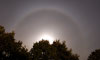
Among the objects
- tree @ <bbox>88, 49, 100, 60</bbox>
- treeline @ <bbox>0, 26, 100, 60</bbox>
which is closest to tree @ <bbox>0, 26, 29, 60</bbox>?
treeline @ <bbox>0, 26, 100, 60</bbox>

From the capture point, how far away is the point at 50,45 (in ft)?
164

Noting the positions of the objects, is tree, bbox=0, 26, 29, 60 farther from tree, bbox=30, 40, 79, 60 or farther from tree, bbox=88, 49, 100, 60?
tree, bbox=88, 49, 100, 60

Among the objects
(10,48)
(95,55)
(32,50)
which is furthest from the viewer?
(95,55)

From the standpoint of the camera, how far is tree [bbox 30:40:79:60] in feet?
153

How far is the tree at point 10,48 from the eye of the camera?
43.7m

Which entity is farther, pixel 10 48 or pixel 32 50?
pixel 32 50

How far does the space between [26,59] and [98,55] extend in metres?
30.1

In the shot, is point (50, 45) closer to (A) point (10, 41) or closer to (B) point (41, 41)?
(B) point (41, 41)

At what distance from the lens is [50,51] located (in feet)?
157

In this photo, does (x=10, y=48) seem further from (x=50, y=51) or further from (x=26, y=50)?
(x=50, y=51)

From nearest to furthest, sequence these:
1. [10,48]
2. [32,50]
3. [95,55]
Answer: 1. [10,48]
2. [32,50]
3. [95,55]

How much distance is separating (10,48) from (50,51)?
9.71 m

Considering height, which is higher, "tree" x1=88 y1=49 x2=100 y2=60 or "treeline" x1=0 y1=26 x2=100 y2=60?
"tree" x1=88 y1=49 x2=100 y2=60

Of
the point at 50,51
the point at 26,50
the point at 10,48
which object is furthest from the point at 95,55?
the point at 10,48
